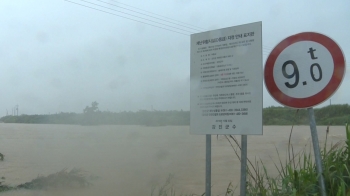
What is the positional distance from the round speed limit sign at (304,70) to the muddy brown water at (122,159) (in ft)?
10.5

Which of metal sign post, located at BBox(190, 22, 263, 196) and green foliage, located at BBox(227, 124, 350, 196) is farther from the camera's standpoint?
green foliage, located at BBox(227, 124, 350, 196)

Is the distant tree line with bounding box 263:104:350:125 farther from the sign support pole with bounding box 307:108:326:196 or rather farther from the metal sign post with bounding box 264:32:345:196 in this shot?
the metal sign post with bounding box 264:32:345:196

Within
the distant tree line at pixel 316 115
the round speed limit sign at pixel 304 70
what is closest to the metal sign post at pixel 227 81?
the round speed limit sign at pixel 304 70

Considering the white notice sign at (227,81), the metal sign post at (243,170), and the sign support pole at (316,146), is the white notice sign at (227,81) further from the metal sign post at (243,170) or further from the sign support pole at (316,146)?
the sign support pole at (316,146)

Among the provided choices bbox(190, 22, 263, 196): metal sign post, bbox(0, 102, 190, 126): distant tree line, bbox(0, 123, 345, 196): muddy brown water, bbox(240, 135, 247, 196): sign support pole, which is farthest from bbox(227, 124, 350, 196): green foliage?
bbox(0, 102, 190, 126): distant tree line

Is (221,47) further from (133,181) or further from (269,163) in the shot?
(269,163)

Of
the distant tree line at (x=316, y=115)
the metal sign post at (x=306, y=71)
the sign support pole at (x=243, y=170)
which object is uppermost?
the metal sign post at (x=306, y=71)

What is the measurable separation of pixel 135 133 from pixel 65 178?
3012mm

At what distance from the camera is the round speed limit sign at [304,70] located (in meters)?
3.17

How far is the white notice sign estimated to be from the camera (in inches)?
123

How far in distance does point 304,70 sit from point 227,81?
0.68m

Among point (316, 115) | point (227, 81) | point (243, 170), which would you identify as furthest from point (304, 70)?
point (316, 115)

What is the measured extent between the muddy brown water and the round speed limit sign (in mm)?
3207

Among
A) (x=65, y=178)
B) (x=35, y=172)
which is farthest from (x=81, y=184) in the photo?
(x=35, y=172)
